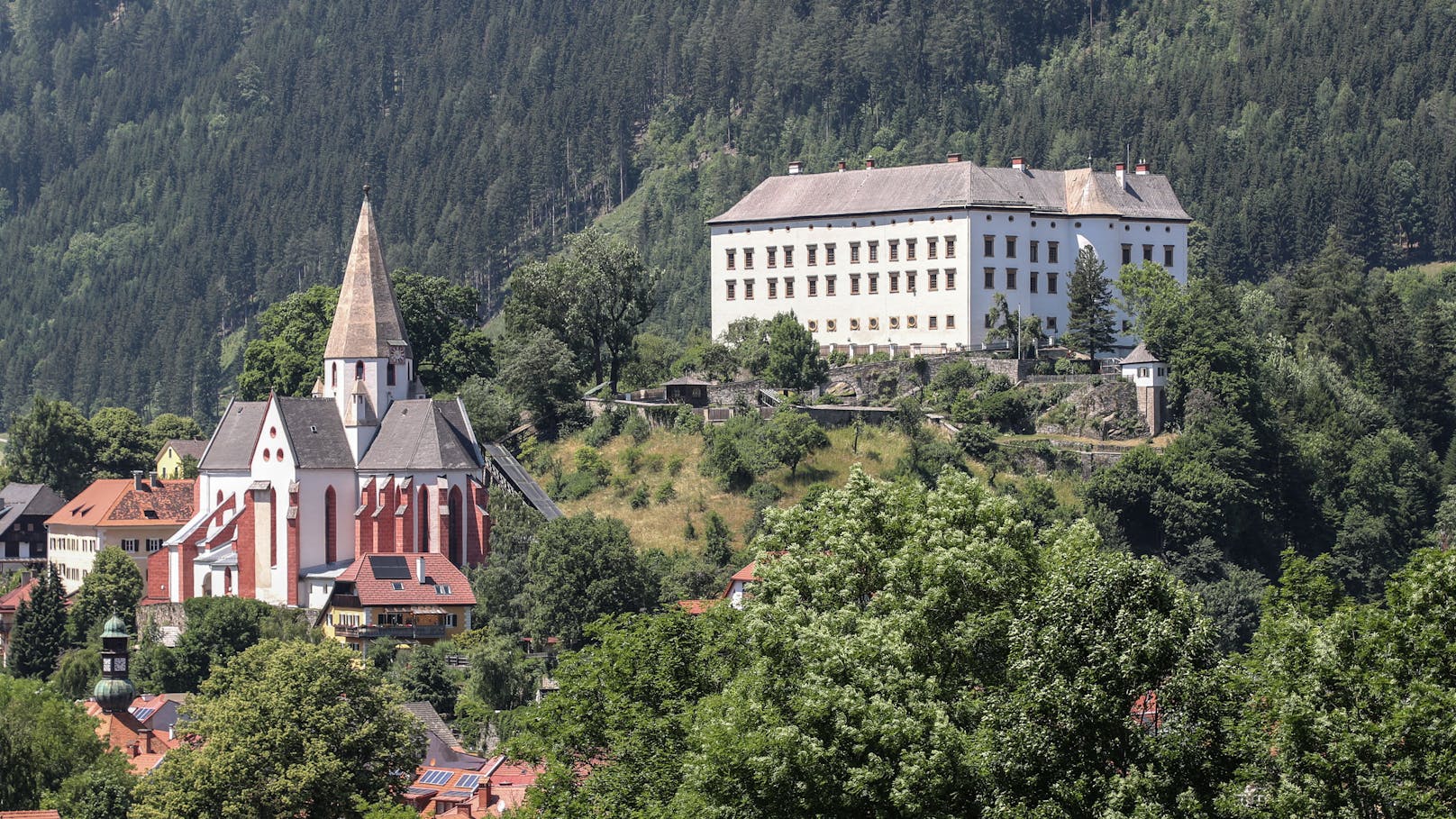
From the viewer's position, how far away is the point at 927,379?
9469 centimetres

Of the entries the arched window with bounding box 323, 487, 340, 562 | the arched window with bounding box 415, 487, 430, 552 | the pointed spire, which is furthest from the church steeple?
the arched window with bounding box 415, 487, 430, 552

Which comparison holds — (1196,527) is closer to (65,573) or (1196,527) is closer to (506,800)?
(506,800)

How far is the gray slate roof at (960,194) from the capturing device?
327ft

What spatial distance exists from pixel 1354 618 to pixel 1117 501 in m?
55.4

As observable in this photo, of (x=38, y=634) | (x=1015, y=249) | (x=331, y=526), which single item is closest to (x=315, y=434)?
(x=331, y=526)

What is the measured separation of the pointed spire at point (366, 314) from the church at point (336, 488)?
69 millimetres

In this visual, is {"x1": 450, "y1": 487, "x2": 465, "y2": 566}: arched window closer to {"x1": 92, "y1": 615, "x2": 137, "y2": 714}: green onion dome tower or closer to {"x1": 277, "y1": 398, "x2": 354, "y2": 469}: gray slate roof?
{"x1": 277, "y1": 398, "x2": 354, "y2": 469}: gray slate roof

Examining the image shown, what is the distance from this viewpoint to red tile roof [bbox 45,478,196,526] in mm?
97188

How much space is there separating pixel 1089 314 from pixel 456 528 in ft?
93.3

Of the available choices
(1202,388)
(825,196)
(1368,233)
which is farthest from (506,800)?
(1368,233)

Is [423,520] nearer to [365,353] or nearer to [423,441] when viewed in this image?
[423,441]

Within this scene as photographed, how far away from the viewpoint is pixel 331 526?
86.0 m

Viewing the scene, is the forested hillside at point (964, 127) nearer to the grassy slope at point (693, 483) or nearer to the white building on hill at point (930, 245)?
the white building on hill at point (930, 245)

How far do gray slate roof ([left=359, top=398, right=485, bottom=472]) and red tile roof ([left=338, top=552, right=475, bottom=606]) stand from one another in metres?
4.25
